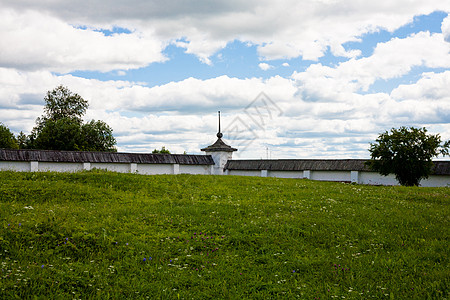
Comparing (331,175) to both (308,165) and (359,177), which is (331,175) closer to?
(308,165)

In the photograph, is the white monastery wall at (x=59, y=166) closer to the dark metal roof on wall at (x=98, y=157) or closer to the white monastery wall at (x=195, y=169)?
the dark metal roof on wall at (x=98, y=157)

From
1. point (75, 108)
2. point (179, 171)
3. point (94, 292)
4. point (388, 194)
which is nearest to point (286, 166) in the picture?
point (179, 171)

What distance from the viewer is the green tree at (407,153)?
25500 millimetres

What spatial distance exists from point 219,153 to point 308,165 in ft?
27.5

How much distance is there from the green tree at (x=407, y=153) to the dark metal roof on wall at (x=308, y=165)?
1.27m

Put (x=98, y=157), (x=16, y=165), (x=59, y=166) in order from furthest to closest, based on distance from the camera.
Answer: (x=98, y=157), (x=59, y=166), (x=16, y=165)

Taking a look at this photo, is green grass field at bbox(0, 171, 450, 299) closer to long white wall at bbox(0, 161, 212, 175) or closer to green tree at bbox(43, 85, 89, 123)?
long white wall at bbox(0, 161, 212, 175)

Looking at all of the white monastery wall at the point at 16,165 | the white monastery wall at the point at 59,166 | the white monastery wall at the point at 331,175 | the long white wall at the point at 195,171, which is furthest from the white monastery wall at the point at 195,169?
the white monastery wall at the point at 16,165

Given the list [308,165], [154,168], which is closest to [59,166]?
[154,168]

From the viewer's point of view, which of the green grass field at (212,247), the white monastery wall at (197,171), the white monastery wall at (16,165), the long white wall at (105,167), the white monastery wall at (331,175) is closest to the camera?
the green grass field at (212,247)

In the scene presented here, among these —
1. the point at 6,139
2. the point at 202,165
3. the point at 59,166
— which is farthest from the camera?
the point at 6,139

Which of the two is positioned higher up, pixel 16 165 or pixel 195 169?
pixel 16 165

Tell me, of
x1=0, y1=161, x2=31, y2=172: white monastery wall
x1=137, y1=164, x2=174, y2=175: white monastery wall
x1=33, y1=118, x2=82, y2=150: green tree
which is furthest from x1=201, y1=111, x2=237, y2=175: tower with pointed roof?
x1=33, y1=118, x2=82, y2=150: green tree

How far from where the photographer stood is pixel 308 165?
31.6 metres
